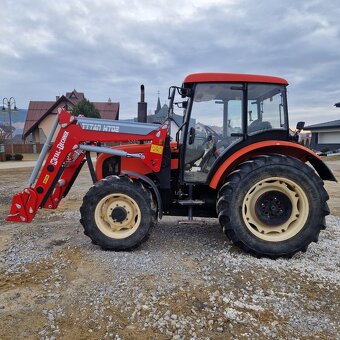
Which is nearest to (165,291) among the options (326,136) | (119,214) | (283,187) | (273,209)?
(119,214)

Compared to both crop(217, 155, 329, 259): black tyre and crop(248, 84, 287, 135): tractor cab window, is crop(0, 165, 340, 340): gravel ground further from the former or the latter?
crop(248, 84, 287, 135): tractor cab window

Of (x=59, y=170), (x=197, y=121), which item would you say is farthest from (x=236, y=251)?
(x=59, y=170)

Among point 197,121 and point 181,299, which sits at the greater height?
point 197,121

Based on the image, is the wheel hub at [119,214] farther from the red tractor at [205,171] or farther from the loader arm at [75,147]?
the loader arm at [75,147]

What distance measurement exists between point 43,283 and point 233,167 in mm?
2795

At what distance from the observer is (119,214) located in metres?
4.48

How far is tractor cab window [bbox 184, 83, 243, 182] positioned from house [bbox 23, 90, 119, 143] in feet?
125

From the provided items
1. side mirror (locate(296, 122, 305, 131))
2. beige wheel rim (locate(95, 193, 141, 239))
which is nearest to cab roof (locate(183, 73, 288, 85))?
side mirror (locate(296, 122, 305, 131))

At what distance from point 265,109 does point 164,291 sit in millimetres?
2816

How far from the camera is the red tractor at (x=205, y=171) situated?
169 inches

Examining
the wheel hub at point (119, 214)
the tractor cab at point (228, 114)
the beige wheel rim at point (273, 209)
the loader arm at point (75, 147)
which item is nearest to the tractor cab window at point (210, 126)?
the tractor cab at point (228, 114)

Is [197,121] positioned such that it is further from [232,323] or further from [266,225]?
[232,323]

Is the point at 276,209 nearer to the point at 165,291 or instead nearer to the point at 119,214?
the point at 165,291

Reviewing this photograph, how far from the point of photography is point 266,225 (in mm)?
4418
